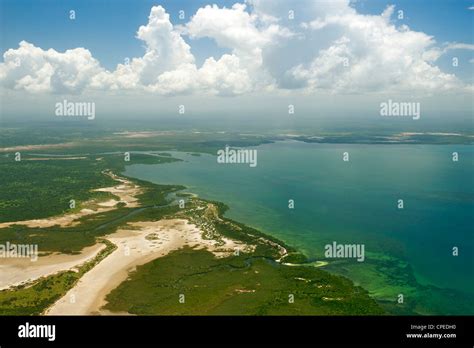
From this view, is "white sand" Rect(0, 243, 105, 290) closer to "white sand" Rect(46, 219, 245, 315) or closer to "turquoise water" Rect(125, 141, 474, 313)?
"white sand" Rect(46, 219, 245, 315)

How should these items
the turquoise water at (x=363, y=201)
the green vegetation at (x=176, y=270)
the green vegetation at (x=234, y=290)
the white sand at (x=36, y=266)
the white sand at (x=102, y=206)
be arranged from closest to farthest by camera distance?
the green vegetation at (x=234, y=290)
the green vegetation at (x=176, y=270)
the white sand at (x=36, y=266)
the turquoise water at (x=363, y=201)
the white sand at (x=102, y=206)

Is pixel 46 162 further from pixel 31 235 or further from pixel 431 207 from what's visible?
pixel 431 207

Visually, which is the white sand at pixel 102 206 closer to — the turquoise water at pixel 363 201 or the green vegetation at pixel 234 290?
the turquoise water at pixel 363 201

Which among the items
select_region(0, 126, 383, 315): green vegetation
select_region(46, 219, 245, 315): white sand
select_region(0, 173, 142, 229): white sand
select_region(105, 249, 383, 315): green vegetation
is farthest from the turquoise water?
select_region(0, 173, 142, 229): white sand

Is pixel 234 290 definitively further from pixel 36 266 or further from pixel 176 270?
pixel 36 266

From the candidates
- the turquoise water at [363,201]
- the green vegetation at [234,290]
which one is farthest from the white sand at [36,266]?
the turquoise water at [363,201]

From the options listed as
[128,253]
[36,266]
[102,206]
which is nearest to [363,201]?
[128,253]

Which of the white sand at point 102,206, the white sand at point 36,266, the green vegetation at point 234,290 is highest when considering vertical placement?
the white sand at point 102,206
